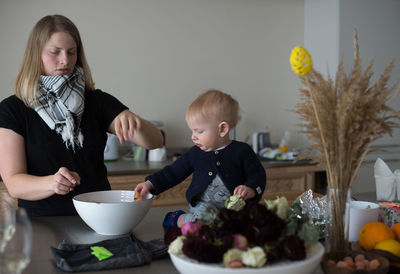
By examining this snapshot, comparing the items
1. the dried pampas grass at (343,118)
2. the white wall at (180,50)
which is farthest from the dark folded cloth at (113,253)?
the white wall at (180,50)

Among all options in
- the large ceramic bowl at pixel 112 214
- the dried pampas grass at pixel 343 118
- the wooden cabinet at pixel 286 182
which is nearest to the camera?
the dried pampas grass at pixel 343 118

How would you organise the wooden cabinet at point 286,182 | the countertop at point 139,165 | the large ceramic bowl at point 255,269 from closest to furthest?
the large ceramic bowl at point 255,269 → the countertop at point 139,165 → the wooden cabinet at point 286,182

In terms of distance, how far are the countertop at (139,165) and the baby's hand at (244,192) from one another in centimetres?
123

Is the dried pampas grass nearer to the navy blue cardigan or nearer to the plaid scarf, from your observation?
the navy blue cardigan

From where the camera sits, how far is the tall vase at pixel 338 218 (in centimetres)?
97

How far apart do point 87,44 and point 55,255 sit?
2374 millimetres

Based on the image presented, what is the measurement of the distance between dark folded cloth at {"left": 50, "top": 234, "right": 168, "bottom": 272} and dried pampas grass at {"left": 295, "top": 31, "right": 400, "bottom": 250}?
1.37 feet

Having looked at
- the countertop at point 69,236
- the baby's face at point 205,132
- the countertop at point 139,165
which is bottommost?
the countertop at point 139,165

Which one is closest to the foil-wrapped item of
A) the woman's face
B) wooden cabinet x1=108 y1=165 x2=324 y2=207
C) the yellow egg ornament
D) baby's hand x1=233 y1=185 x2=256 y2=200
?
baby's hand x1=233 y1=185 x2=256 y2=200

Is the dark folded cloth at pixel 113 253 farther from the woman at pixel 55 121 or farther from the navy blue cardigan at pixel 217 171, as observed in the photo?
the woman at pixel 55 121

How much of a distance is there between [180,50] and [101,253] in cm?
255

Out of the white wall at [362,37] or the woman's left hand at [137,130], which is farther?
the white wall at [362,37]

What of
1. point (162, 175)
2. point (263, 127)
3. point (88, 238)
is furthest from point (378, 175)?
point (263, 127)

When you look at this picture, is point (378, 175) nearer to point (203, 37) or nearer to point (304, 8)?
point (203, 37)
